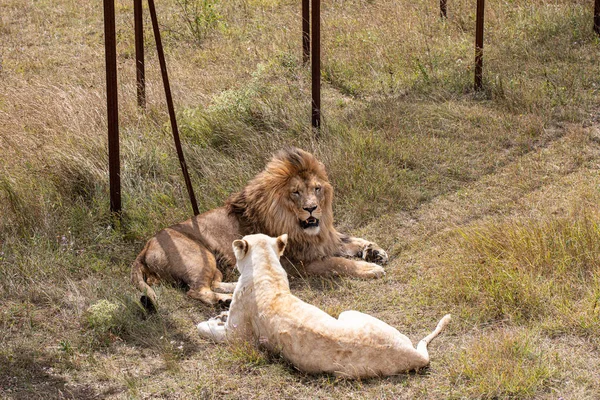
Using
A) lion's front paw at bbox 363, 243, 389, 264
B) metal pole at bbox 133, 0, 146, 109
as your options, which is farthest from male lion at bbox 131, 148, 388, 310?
metal pole at bbox 133, 0, 146, 109

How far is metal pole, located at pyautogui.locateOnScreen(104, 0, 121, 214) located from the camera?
6898 mm

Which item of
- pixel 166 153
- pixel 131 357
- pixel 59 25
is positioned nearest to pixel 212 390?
pixel 131 357

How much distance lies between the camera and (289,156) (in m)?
6.59

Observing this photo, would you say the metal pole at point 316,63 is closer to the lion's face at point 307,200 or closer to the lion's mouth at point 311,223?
the lion's face at point 307,200

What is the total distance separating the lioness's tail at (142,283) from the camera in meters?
5.79

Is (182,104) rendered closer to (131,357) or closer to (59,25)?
(131,357)

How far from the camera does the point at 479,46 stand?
947 centimetres

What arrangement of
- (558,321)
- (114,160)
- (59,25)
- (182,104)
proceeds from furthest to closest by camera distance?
1. (59,25)
2. (182,104)
3. (114,160)
4. (558,321)

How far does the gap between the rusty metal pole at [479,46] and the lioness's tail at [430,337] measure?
195 inches

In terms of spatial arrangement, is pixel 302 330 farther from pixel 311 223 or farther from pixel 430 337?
pixel 311 223

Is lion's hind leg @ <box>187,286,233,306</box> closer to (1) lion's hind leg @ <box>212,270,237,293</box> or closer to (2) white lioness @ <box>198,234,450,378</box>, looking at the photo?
(1) lion's hind leg @ <box>212,270,237,293</box>

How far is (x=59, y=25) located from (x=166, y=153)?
682cm

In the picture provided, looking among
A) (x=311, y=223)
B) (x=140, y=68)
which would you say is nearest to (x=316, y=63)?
(x=140, y=68)

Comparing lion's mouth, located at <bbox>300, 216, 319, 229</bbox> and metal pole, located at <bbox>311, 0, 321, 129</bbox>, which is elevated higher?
metal pole, located at <bbox>311, 0, 321, 129</bbox>
